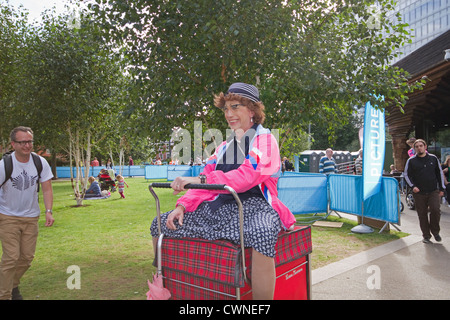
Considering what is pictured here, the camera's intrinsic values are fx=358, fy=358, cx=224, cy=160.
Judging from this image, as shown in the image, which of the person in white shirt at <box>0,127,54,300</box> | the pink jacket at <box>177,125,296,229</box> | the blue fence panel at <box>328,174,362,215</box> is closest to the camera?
the pink jacket at <box>177,125,296,229</box>

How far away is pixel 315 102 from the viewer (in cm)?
638

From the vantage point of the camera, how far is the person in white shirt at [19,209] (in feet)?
14.6

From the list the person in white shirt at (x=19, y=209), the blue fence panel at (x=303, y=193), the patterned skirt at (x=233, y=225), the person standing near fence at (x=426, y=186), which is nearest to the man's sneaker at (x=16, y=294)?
the person in white shirt at (x=19, y=209)

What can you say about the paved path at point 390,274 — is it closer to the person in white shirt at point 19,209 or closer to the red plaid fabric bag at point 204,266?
the red plaid fabric bag at point 204,266

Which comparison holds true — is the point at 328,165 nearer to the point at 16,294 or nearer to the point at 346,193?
the point at 346,193

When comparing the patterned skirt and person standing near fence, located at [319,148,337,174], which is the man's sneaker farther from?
person standing near fence, located at [319,148,337,174]

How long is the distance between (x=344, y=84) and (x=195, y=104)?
264 centimetres

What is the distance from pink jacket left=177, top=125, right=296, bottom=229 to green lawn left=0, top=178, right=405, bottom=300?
8.19 feet

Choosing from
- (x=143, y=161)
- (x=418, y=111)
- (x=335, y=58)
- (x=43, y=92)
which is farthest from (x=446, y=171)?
(x=143, y=161)

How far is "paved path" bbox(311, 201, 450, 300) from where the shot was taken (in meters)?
4.54

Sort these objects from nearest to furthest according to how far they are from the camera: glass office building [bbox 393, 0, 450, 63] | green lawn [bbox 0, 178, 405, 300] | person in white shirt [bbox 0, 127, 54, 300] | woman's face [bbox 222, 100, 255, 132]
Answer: woman's face [bbox 222, 100, 255, 132] < person in white shirt [bbox 0, 127, 54, 300] < green lawn [bbox 0, 178, 405, 300] < glass office building [bbox 393, 0, 450, 63]

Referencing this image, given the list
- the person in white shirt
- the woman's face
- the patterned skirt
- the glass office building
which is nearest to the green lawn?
the person in white shirt
